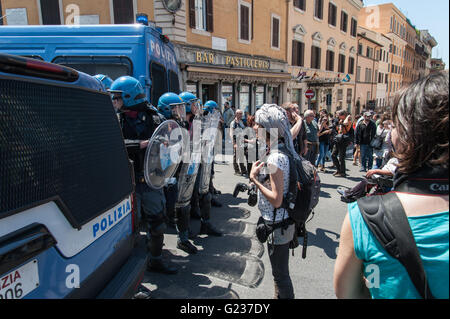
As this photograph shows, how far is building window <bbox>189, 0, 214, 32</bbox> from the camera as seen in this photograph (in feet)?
44.8

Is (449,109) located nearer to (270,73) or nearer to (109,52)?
(109,52)

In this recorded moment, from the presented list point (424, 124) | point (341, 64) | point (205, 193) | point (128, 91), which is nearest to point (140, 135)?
point (128, 91)

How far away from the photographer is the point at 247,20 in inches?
685

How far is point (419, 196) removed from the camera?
3.11 feet

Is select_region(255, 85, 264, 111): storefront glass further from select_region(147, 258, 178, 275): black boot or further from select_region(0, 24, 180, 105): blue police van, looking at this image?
select_region(147, 258, 178, 275): black boot

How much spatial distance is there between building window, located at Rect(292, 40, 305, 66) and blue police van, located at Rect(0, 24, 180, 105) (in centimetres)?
1949

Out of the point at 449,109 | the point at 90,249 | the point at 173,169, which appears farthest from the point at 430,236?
the point at 173,169

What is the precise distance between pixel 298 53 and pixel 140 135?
73.6 feet

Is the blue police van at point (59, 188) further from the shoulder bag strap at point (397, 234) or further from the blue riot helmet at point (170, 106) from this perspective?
the blue riot helmet at point (170, 106)

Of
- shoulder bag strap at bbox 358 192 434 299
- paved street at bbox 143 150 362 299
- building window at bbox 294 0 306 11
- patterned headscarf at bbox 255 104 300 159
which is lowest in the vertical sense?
paved street at bbox 143 150 362 299

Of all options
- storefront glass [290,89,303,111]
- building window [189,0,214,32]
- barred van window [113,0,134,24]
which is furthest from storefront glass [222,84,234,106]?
storefront glass [290,89,303,111]

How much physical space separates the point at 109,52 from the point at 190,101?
1.57 metres

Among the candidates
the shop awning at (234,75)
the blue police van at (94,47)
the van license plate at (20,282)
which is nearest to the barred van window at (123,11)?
the shop awning at (234,75)

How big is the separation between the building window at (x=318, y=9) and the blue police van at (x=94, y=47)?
23.3m
